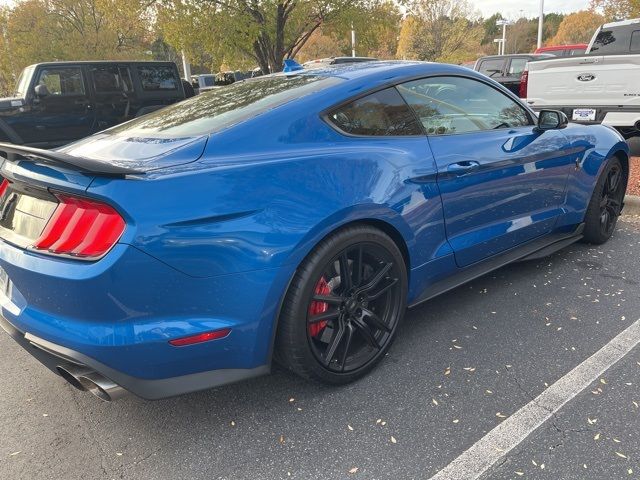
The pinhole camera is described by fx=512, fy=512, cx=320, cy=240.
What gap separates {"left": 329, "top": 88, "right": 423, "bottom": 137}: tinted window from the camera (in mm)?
2561

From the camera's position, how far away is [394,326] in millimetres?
2758

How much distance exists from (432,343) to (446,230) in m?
0.66

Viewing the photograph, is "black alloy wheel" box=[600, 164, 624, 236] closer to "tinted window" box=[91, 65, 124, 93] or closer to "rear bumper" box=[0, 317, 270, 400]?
"rear bumper" box=[0, 317, 270, 400]

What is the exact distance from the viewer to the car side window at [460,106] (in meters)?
2.91

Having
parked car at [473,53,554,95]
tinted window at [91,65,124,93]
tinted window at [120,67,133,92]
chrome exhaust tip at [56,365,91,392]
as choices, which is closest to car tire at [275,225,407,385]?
chrome exhaust tip at [56,365,91,392]

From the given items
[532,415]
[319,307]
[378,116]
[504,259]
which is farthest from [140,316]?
[504,259]

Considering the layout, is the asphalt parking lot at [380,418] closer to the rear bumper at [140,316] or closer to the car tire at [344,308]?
the car tire at [344,308]

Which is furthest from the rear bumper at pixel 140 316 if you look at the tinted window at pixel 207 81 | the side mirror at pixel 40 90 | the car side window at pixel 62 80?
the tinted window at pixel 207 81

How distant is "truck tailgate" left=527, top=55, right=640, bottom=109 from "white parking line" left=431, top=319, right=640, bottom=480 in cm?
473

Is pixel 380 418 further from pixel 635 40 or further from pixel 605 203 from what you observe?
pixel 635 40

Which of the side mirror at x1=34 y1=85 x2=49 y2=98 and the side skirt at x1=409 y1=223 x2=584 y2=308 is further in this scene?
the side mirror at x1=34 y1=85 x2=49 y2=98

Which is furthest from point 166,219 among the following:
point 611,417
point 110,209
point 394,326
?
point 611,417

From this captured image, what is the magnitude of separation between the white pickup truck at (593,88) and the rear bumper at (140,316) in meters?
5.57

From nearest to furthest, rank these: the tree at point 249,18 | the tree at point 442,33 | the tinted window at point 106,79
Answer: the tinted window at point 106,79 → the tree at point 249,18 → the tree at point 442,33
